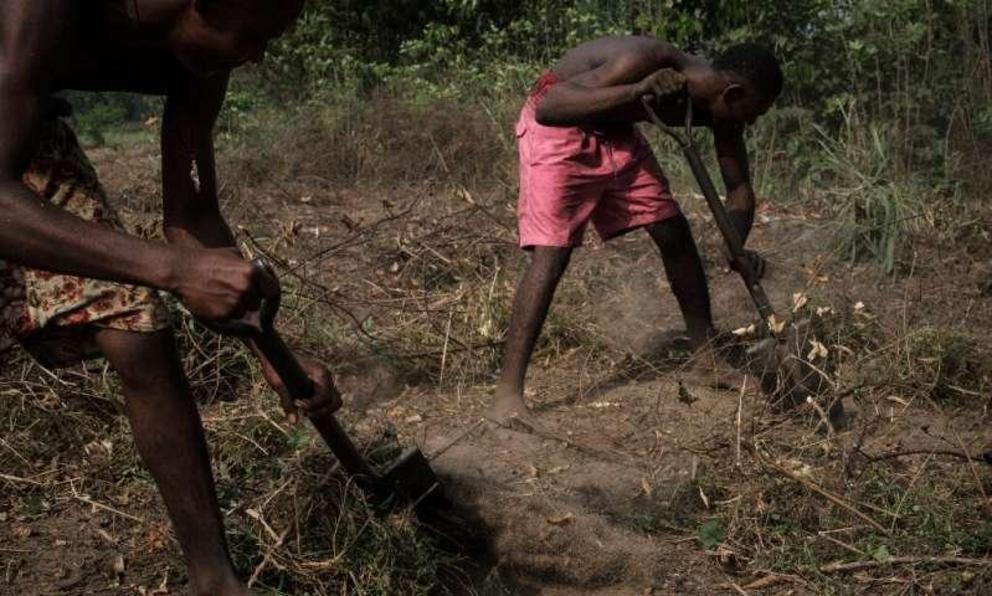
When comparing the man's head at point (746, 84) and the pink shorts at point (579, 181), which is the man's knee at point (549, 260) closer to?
the pink shorts at point (579, 181)

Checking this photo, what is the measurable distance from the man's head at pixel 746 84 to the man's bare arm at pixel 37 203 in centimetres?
281

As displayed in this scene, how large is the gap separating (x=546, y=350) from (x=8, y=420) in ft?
7.06

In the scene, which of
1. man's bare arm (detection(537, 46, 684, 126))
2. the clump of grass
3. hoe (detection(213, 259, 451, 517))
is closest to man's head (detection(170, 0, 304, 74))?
A: hoe (detection(213, 259, 451, 517))

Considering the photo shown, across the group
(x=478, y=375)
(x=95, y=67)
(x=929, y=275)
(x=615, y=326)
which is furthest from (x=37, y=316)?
(x=929, y=275)

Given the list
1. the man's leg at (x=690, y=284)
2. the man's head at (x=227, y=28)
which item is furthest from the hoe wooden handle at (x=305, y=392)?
the man's leg at (x=690, y=284)

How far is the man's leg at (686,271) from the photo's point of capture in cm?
466

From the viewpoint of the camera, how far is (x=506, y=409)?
169 inches

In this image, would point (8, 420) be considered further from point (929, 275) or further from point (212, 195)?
point (929, 275)

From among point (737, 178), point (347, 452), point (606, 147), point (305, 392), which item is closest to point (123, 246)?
point (305, 392)

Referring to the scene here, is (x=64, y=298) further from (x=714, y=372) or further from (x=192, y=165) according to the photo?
(x=714, y=372)

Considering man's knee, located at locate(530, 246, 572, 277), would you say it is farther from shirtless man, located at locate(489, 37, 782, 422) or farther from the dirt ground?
the dirt ground

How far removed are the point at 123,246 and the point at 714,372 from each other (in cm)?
281

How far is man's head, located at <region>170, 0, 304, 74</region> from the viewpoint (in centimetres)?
225

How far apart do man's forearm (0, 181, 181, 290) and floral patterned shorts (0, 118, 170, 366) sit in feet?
0.78
